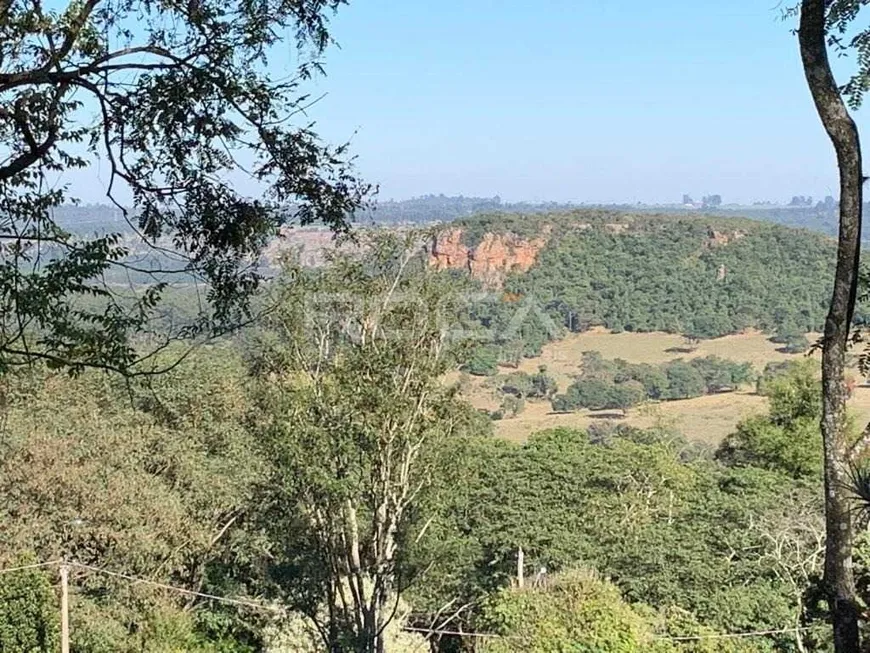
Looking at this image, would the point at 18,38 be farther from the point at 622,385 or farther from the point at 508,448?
the point at 622,385

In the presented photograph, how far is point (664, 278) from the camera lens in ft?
221

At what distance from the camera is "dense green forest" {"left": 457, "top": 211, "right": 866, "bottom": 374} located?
62312 millimetres

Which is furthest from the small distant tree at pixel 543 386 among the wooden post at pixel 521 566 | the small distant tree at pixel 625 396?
the wooden post at pixel 521 566

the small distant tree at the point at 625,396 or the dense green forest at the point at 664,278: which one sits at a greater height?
the dense green forest at the point at 664,278

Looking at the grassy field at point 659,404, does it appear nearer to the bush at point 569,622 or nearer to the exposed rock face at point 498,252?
the exposed rock face at point 498,252

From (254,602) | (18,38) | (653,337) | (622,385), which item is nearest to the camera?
(18,38)

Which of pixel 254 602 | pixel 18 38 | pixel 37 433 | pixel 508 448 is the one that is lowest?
pixel 254 602

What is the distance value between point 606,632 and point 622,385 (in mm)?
45776

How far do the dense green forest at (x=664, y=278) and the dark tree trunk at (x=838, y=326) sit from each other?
55.8 metres

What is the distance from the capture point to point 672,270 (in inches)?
2675

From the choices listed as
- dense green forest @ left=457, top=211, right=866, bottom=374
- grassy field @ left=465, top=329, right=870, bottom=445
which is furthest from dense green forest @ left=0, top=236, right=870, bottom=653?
dense green forest @ left=457, top=211, right=866, bottom=374

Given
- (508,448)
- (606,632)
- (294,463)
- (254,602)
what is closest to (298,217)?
(294,463)

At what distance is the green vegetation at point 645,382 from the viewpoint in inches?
1988

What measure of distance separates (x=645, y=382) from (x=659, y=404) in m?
16.5
